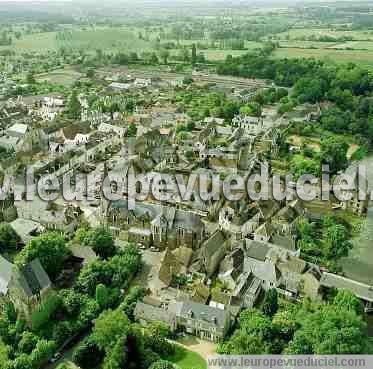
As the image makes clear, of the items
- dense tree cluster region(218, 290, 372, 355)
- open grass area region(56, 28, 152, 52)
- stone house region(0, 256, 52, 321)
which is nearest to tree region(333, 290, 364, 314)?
dense tree cluster region(218, 290, 372, 355)

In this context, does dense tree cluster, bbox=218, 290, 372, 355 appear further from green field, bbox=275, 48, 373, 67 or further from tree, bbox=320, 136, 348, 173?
green field, bbox=275, 48, 373, 67

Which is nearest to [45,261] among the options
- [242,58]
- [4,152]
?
[4,152]

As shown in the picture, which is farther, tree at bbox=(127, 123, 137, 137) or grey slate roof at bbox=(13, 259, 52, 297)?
tree at bbox=(127, 123, 137, 137)

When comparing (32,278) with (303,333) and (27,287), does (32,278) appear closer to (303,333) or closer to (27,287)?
(27,287)

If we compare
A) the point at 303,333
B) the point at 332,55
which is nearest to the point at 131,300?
the point at 303,333

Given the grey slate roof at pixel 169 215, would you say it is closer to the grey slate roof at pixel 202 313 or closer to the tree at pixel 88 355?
the grey slate roof at pixel 202 313

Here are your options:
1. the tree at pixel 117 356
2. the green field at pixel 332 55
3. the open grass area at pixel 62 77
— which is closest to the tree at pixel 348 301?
the tree at pixel 117 356
